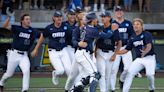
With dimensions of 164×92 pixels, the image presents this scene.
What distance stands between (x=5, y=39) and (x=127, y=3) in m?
5.62

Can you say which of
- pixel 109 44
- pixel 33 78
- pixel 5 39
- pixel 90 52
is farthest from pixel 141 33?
pixel 5 39

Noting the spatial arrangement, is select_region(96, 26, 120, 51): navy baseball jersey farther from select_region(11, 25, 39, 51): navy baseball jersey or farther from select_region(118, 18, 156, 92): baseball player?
select_region(11, 25, 39, 51): navy baseball jersey

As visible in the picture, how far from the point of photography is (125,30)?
45.2 ft

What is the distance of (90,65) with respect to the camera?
11344 mm

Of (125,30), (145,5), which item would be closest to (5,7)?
(145,5)

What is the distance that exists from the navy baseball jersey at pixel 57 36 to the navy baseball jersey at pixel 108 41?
983 millimetres

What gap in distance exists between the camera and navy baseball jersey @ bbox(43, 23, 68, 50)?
12820mm

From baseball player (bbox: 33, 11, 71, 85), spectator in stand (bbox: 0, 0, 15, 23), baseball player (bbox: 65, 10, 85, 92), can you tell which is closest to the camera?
baseball player (bbox: 65, 10, 85, 92)

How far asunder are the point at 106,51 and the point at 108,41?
0.23 meters

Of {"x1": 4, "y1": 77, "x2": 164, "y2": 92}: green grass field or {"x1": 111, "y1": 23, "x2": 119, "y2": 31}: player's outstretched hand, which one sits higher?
{"x1": 111, "y1": 23, "x2": 119, "y2": 31}: player's outstretched hand

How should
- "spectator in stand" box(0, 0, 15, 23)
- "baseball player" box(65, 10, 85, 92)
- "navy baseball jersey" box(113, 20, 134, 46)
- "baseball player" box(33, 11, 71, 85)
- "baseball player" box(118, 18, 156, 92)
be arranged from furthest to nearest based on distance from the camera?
1. "spectator in stand" box(0, 0, 15, 23)
2. "navy baseball jersey" box(113, 20, 134, 46)
3. "baseball player" box(33, 11, 71, 85)
4. "baseball player" box(118, 18, 156, 92)
5. "baseball player" box(65, 10, 85, 92)

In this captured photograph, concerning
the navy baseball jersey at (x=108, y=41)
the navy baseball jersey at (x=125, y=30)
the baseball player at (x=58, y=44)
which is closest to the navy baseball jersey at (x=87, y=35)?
the navy baseball jersey at (x=108, y=41)

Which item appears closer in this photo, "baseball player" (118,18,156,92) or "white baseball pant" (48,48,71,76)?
"baseball player" (118,18,156,92)

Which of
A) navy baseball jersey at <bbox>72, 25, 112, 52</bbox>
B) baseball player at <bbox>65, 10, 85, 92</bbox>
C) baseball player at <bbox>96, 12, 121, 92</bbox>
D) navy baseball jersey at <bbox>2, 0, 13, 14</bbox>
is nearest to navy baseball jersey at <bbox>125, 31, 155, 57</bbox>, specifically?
baseball player at <bbox>96, 12, 121, 92</bbox>
